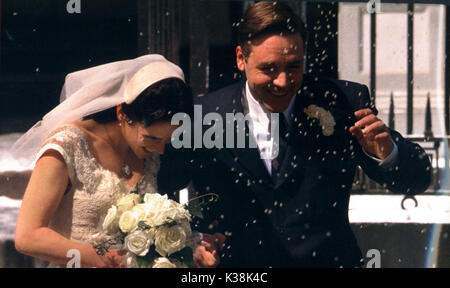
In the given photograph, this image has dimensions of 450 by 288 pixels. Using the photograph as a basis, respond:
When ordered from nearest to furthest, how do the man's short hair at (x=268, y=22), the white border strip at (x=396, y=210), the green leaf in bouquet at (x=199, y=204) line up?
the green leaf in bouquet at (x=199, y=204), the man's short hair at (x=268, y=22), the white border strip at (x=396, y=210)

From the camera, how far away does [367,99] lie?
2.89 metres

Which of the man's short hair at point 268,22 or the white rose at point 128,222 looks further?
the man's short hair at point 268,22

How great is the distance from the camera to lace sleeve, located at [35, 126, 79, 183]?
278 cm

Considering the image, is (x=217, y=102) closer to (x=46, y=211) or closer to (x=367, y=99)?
(x=367, y=99)

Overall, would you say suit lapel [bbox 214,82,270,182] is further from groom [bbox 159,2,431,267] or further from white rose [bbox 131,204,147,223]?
white rose [bbox 131,204,147,223]

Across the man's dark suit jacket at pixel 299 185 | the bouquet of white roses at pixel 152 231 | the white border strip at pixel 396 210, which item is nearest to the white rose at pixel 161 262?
the bouquet of white roses at pixel 152 231

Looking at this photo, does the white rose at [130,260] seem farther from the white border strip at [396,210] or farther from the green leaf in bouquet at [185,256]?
the white border strip at [396,210]

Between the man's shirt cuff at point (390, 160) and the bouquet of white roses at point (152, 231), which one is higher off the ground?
the man's shirt cuff at point (390, 160)

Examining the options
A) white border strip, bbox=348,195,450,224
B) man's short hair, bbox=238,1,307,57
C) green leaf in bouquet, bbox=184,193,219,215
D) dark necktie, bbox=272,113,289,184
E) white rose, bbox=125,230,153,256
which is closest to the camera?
white rose, bbox=125,230,153,256

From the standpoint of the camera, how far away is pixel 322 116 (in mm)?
2879

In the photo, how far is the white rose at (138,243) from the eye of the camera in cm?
249

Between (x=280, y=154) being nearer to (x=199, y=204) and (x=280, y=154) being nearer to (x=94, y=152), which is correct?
(x=199, y=204)

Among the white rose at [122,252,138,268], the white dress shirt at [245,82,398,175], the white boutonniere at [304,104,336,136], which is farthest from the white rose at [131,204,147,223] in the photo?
the white boutonniere at [304,104,336,136]

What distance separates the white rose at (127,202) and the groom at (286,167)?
0.31 metres
